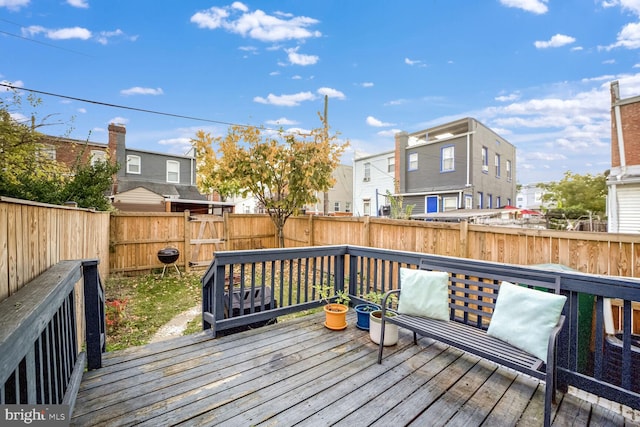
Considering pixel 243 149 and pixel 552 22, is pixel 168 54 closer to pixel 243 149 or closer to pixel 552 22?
pixel 243 149

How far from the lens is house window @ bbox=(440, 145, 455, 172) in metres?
14.5

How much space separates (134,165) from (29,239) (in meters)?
16.8

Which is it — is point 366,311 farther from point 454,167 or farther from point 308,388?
point 454,167

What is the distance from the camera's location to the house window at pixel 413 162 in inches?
628

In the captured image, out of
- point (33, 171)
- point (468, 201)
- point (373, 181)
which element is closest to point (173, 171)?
point (373, 181)

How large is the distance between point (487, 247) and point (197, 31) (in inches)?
374

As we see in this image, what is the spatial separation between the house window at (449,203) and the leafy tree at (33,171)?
1409 centimetres

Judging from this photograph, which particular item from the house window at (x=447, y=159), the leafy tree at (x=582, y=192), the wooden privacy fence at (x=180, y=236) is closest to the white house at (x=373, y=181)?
the house window at (x=447, y=159)

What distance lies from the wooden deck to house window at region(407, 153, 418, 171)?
46.6 feet

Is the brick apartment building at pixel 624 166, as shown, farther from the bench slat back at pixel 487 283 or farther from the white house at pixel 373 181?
the white house at pixel 373 181

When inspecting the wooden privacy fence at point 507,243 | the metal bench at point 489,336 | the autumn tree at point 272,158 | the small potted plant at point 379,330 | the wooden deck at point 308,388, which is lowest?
the wooden deck at point 308,388

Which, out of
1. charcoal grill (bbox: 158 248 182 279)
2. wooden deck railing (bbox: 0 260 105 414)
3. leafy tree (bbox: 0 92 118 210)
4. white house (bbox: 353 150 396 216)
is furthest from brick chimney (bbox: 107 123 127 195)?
wooden deck railing (bbox: 0 260 105 414)

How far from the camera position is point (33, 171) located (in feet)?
17.6

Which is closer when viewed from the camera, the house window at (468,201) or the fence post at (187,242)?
the fence post at (187,242)
